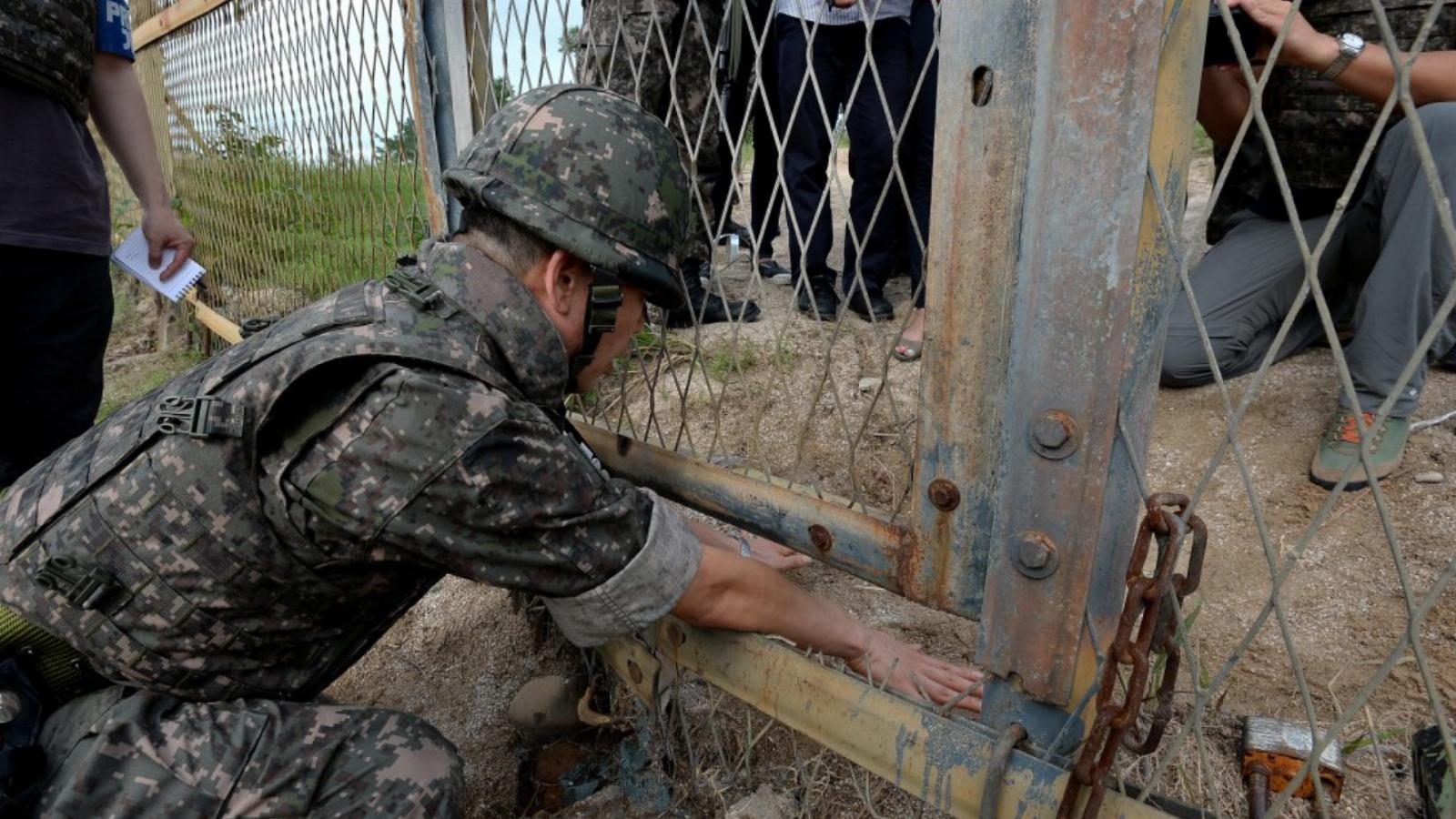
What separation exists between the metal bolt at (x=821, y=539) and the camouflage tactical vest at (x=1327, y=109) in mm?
1744

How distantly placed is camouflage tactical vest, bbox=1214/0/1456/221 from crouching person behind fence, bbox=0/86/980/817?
1.88 metres

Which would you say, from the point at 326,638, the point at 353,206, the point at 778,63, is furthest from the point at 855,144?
the point at 326,638

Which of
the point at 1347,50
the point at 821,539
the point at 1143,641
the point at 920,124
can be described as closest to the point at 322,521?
the point at 821,539

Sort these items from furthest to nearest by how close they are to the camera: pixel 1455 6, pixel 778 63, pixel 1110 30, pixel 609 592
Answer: pixel 778 63 → pixel 1455 6 → pixel 609 592 → pixel 1110 30

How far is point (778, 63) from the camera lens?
2840mm

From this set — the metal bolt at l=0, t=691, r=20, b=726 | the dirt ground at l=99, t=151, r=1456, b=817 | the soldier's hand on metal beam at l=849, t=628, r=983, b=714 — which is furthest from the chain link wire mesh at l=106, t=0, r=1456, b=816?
the metal bolt at l=0, t=691, r=20, b=726

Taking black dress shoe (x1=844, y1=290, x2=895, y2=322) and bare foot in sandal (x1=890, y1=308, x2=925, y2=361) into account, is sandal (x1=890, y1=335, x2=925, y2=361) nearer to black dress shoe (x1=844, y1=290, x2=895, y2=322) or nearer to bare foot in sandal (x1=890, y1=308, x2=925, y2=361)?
bare foot in sandal (x1=890, y1=308, x2=925, y2=361)

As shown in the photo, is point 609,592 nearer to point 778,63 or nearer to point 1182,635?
point 1182,635

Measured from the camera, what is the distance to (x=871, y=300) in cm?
252

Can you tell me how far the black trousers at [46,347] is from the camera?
2.26 meters

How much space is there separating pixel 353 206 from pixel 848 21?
1789mm

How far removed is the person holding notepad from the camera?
2.16 meters

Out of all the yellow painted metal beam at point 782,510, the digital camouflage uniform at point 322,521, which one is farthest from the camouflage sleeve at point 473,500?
the yellow painted metal beam at point 782,510

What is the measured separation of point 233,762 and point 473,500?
2.12 ft
